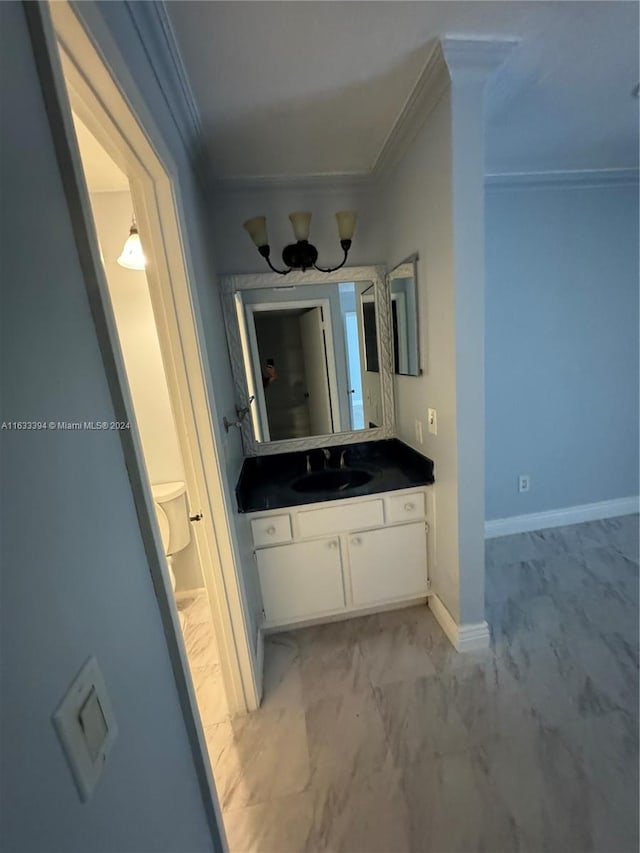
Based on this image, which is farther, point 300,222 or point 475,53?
point 300,222

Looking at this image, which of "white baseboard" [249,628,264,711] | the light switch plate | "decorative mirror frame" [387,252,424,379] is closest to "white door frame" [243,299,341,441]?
"decorative mirror frame" [387,252,424,379]

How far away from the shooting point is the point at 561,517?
8.64 ft

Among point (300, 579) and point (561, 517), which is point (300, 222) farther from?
point (561, 517)

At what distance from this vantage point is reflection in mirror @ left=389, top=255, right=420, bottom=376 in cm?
167

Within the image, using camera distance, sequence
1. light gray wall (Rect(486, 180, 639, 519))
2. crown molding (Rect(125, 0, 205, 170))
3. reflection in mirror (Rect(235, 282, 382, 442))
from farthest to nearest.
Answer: light gray wall (Rect(486, 180, 639, 519)), reflection in mirror (Rect(235, 282, 382, 442)), crown molding (Rect(125, 0, 205, 170))

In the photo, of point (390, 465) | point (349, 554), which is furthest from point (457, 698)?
point (390, 465)

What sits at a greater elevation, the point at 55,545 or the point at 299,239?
the point at 299,239

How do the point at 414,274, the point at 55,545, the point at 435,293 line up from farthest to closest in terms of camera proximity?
the point at 414,274 → the point at 435,293 → the point at 55,545

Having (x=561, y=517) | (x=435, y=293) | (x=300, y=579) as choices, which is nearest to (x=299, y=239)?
(x=435, y=293)

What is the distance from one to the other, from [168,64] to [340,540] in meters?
1.88

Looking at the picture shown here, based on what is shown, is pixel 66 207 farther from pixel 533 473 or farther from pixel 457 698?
pixel 533 473

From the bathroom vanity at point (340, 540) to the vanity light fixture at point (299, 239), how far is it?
3.72 feet

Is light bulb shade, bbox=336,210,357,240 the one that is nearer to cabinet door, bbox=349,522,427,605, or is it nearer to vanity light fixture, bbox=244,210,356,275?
vanity light fixture, bbox=244,210,356,275

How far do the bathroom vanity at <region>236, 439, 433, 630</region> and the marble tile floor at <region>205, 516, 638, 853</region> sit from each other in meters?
0.17
